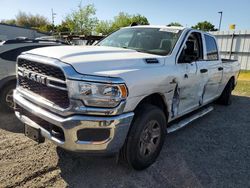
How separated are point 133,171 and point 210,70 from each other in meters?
2.71

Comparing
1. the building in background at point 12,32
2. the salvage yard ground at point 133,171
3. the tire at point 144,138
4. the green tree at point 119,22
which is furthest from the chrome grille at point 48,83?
the green tree at point 119,22

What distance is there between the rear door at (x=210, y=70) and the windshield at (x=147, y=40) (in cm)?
76

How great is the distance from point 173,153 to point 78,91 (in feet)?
6.70

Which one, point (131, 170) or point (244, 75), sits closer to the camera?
A: point (131, 170)

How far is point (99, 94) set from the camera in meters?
2.49

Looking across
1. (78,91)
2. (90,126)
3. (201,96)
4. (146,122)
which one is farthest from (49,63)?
(201,96)

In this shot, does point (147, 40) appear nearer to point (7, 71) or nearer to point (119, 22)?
point (7, 71)

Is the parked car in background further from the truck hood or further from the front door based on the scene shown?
the front door

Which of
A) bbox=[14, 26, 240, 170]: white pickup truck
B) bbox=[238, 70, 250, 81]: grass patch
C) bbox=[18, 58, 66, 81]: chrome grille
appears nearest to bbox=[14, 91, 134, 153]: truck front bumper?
bbox=[14, 26, 240, 170]: white pickup truck

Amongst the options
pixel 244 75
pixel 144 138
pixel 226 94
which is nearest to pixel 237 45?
pixel 244 75

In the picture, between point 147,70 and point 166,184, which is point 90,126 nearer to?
point 147,70

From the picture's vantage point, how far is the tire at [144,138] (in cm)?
292

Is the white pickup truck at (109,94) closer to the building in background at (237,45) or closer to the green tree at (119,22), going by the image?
the building in background at (237,45)

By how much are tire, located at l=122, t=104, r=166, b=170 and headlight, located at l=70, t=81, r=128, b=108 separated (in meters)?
0.54
